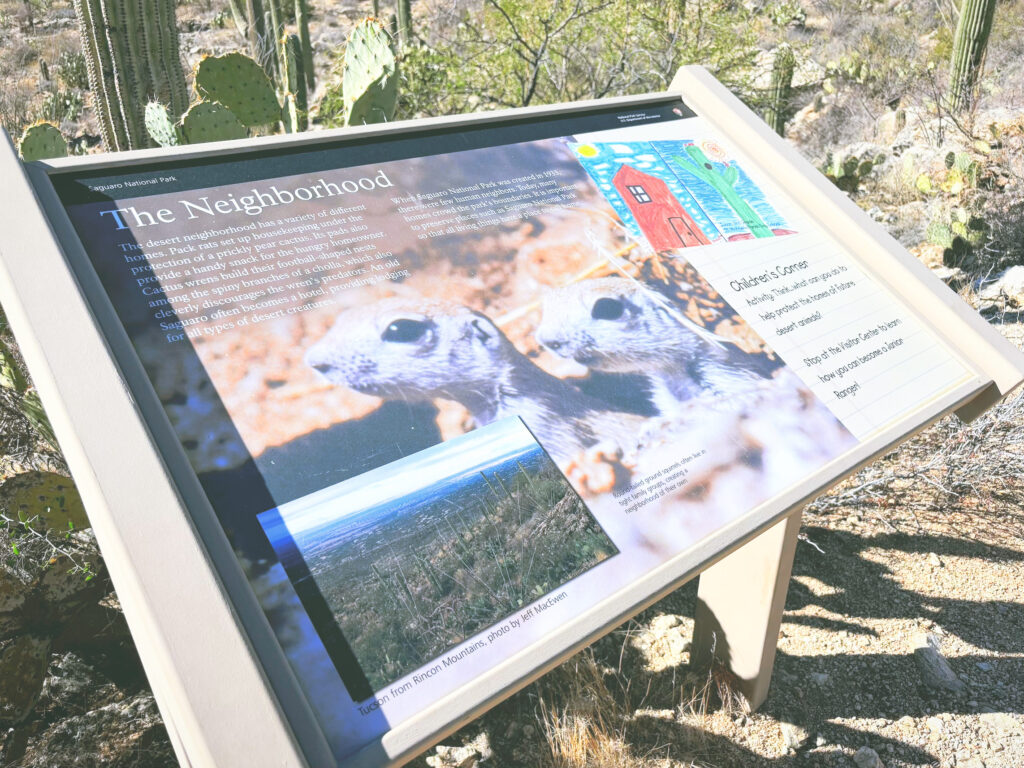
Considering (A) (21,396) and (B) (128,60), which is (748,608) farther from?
(B) (128,60)

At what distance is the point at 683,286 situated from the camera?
1615 millimetres

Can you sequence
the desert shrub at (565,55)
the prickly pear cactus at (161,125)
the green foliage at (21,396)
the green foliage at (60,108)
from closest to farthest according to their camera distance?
the green foliage at (21,396)
the prickly pear cactus at (161,125)
the desert shrub at (565,55)
the green foliage at (60,108)

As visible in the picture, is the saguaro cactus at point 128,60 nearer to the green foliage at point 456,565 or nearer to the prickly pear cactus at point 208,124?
the prickly pear cactus at point 208,124

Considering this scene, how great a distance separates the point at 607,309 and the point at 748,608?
1.08 m

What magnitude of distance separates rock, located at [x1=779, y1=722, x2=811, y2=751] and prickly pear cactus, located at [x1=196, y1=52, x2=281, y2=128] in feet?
9.20

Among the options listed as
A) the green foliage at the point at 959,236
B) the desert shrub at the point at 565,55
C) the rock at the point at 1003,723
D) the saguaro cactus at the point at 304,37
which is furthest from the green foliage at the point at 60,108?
the rock at the point at 1003,723

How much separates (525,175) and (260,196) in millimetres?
552

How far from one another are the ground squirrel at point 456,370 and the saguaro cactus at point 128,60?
9.87 ft

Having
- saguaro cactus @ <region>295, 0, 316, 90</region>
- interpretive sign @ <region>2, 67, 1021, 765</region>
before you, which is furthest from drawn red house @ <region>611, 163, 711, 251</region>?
saguaro cactus @ <region>295, 0, 316, 90</region>

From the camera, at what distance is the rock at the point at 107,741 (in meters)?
2.04

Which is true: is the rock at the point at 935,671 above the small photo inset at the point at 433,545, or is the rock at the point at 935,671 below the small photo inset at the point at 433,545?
below

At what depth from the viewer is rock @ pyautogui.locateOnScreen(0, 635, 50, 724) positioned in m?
1.80

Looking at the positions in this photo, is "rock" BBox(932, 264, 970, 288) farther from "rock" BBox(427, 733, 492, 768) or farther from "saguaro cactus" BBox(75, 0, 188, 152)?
"saguaro cactus" BBox(75, 0, 188, 152)

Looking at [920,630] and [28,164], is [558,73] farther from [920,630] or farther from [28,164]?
[28,164]
